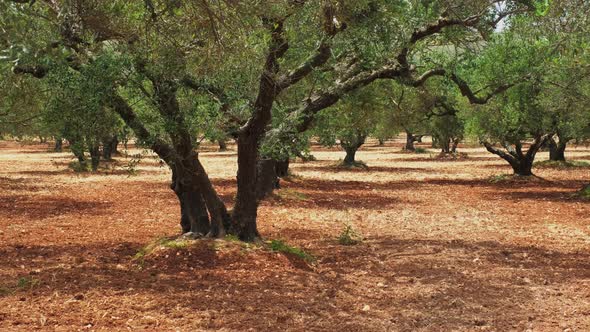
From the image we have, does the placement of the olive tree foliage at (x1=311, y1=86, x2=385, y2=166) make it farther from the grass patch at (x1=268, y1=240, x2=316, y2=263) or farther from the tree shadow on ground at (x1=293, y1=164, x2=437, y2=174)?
the tree shadow on ground at (x1=293, y1=164, x2=437, y2=174)

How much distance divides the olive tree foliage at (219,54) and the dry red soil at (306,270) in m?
1.52

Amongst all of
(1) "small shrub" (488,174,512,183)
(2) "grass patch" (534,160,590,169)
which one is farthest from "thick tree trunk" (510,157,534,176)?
(2) "grass patch" (534,160,590,169)

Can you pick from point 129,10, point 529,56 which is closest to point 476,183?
point 529,56

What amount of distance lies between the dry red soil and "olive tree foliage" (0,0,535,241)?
1523 millimetres

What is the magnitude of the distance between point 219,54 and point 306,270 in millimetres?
3875

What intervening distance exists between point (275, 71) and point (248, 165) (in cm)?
174

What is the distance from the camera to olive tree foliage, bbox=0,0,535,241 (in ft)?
33.0

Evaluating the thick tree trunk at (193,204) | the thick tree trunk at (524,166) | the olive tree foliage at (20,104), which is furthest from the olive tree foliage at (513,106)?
the olive tree foliage at (20,104)

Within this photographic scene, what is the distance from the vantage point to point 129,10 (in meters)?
10.4

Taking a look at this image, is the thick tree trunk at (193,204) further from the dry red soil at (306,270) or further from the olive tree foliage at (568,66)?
the olive tree foliage at (568,66)

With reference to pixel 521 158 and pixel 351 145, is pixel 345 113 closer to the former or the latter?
pixel 521 158

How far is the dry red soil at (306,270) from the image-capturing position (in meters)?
8.25

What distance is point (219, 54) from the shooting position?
970 centimetres

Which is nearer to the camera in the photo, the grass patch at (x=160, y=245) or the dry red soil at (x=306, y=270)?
the dry red soil at (x=306, y=270)
